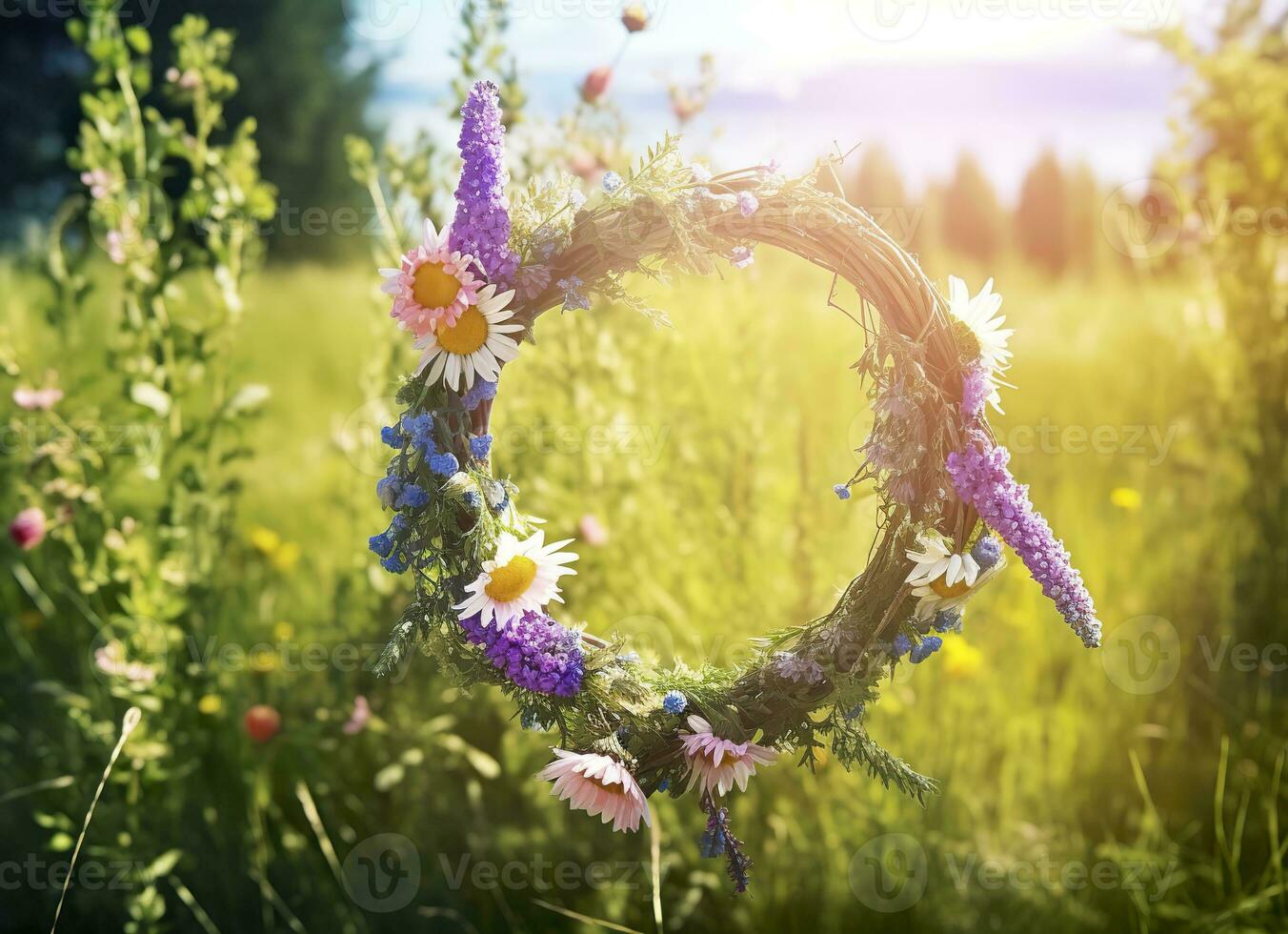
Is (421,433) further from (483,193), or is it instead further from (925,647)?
(925,647)

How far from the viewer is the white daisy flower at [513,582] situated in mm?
1463

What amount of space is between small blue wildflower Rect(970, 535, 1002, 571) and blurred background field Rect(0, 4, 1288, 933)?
2.63ft

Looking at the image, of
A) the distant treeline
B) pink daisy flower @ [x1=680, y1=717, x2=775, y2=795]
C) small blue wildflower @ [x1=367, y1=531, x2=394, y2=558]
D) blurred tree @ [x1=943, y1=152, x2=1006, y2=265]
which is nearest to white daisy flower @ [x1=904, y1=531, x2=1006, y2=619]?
pink daisy flower @ [x1=680, y1=717, x2=775, y2=795]

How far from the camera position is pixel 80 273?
250 cm

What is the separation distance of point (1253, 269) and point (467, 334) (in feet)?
8.56

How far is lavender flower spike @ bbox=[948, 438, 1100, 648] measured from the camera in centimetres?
140

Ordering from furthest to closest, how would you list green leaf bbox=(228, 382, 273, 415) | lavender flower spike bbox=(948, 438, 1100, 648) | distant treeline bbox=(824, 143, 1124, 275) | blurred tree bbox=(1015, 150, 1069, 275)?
blurred tree bbox=(1015, 150, 1069, 275) → distant treeline bbox=(824, 143, 1124, 275) → green leaf bbox=(228, 382, 273, 415) → lavender flower spike bbox=(948, 438, 1100, 648)

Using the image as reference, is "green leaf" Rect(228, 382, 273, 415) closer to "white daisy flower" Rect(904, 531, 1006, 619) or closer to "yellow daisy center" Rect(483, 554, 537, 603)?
"yellow daisy center" Rect(483, 554, 537, 603)

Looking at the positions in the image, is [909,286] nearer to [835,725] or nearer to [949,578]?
[949,578]

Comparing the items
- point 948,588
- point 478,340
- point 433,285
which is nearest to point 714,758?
point 948,588

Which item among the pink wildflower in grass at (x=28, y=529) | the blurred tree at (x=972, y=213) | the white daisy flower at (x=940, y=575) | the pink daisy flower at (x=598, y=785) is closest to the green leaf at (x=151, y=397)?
the pink wildflower in grass at (x=28, y=529)

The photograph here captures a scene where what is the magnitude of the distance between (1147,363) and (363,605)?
148 inches

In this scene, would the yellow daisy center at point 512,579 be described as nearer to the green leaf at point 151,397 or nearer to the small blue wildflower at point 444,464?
the small blue wildflower at point 444,464

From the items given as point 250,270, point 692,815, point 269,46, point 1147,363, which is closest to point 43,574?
point 250,270
